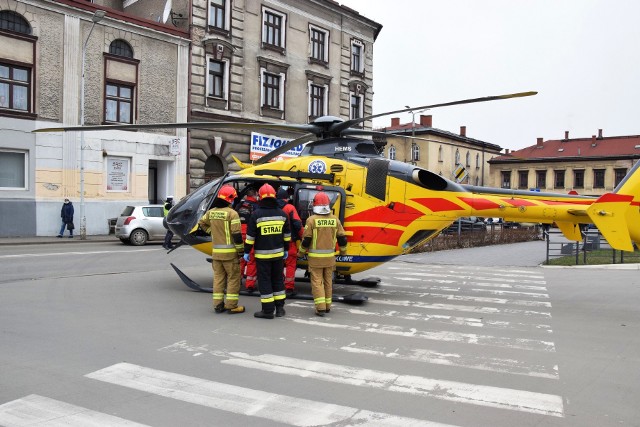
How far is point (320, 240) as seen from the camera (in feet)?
28.3

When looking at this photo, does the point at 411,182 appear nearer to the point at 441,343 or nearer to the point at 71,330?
the point at 441,343

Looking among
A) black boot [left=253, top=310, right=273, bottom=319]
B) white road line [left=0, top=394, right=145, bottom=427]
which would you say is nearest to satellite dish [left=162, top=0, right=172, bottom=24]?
black boot [left=253, top=310, right=273, bottom=319]

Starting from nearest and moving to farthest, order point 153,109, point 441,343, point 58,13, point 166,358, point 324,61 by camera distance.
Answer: point 166,358 → point 441,343 → point 58,13 → point 153,109 → point 324,61

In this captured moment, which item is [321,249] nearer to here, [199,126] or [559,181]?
[199,126]

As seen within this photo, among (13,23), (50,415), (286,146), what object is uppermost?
(13,23)

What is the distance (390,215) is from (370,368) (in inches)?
179

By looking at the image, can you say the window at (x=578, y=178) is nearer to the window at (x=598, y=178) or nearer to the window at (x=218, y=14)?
the window at (x=598, y=178)

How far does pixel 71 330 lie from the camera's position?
718 centimetres

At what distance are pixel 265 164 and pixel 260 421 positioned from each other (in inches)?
280

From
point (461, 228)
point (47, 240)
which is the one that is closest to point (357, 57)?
point (461, 228)

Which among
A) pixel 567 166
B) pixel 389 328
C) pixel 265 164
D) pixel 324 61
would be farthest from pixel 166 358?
pixel 567 166

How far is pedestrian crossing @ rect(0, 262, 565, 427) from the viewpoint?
451cm

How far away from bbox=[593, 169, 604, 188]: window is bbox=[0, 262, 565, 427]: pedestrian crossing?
65.9m

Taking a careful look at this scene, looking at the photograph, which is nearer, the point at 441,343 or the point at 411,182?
the point at 441,343
